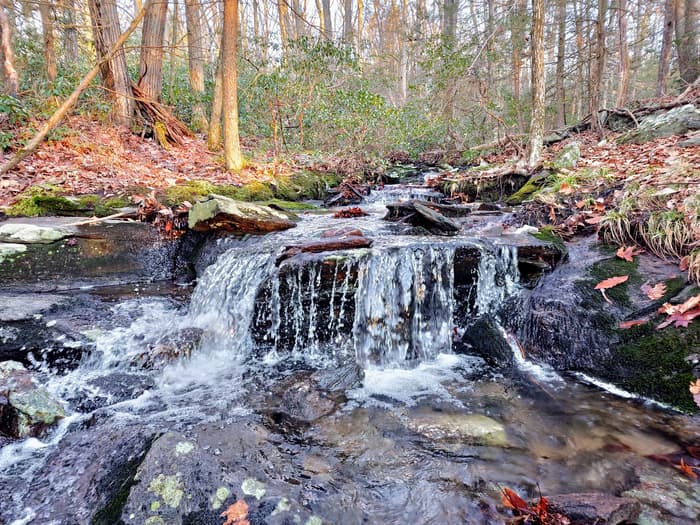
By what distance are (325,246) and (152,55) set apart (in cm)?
888

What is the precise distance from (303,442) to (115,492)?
1118 mm

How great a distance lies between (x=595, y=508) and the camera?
192cm

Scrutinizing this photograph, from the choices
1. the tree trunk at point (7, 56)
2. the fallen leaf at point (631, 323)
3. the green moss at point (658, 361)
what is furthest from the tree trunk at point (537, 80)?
the tree trunk at point (7, 56)

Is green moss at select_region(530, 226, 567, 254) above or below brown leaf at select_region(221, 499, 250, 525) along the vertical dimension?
above

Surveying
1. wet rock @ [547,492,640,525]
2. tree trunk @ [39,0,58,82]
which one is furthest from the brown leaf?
tree trunk @ [39,0,58,82]

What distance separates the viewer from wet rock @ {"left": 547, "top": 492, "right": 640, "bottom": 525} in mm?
1867

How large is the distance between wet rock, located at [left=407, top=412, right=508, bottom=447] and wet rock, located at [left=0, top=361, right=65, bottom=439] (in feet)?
8.68

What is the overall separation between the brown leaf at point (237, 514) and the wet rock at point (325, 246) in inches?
110

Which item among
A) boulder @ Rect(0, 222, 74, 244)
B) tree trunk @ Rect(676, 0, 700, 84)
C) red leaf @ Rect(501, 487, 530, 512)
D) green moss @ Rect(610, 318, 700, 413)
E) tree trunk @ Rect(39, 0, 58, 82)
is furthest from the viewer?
tree trunk @ Rect(676, 0, 700, 84)

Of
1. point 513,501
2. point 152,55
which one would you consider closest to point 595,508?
point 513,501

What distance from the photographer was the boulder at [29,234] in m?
4.86

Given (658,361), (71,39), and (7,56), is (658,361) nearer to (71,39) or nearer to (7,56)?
(7,56)

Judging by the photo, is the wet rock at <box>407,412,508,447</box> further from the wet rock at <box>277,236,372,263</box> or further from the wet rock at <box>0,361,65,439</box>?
the wet rock at <box>0,361,65,439</box>

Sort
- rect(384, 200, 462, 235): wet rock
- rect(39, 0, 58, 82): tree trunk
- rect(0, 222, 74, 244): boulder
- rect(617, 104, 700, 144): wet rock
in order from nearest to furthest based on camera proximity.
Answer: rect(0, 222, 74, 244): boulder
rect(384, 200, 462, 235): wet rock
rect(617, 104, 700, 144): wet rock
rect(39, 0, 58, 82): tree trunk
